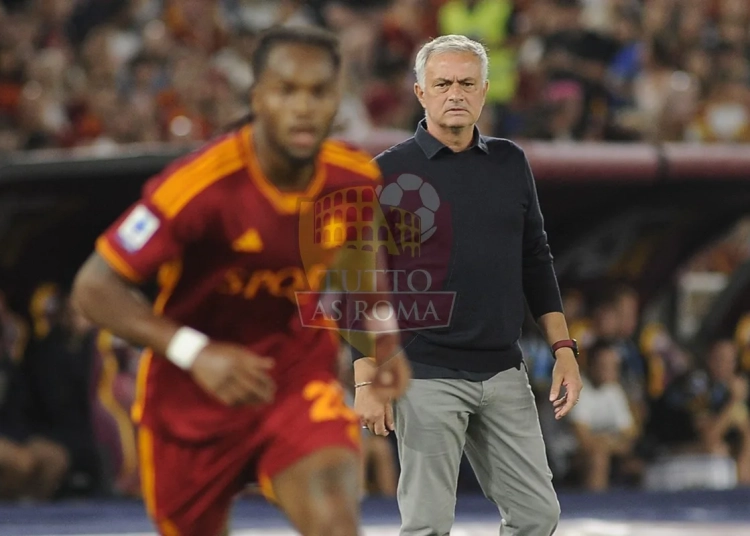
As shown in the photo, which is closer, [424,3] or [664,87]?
[664,87]

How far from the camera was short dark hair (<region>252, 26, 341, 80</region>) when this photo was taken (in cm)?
405

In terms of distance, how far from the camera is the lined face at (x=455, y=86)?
496 centimetres

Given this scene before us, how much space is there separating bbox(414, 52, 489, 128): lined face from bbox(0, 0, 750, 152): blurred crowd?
4.44 m

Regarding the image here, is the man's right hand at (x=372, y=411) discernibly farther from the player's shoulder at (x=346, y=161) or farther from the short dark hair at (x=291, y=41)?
the short dark hair at (x=291, y=41)

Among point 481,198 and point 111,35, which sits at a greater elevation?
point 111,35

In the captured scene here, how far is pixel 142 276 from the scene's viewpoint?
3938 mm

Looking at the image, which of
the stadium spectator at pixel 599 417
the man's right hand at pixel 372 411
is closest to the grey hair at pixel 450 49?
the man's right hand at pixel 372 411

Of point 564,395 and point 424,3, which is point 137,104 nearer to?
point 424,3

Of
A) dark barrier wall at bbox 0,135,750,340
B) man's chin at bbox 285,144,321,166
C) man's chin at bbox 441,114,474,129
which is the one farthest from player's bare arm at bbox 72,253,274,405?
dark barrier wall at bbox 0,135,750,340

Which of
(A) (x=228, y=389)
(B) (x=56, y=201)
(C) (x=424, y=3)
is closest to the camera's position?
(A) (x=228, y=389)

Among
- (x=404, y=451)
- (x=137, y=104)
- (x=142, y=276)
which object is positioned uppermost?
(x=137, y=104)

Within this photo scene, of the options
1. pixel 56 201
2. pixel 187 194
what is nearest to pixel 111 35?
pixel 56 201

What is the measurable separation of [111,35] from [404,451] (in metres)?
8.20

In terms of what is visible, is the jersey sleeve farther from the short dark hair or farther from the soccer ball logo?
the soccer ball logo
